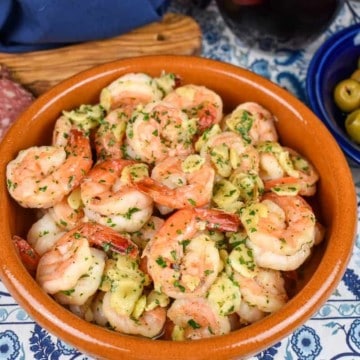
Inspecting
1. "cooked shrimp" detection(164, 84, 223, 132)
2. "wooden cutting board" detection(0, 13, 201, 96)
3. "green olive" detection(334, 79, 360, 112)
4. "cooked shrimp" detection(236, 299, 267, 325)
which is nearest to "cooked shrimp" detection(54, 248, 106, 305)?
"cooked shrimp" detection(236, 299, 267, 325)

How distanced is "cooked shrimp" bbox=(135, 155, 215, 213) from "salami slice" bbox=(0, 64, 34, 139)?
407mm

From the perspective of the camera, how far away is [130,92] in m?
1.22

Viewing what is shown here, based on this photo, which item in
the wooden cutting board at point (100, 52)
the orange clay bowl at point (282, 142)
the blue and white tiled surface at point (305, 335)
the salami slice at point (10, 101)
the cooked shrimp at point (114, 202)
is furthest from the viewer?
the wooden cutting board at point (100, 52)

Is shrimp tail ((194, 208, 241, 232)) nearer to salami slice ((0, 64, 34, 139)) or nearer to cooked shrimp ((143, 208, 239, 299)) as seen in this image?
cooked shrimp ((143, 208, 239, 299))

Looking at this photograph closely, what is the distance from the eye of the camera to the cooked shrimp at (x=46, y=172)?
3.51ft

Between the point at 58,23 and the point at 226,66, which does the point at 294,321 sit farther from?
the point at 58,23

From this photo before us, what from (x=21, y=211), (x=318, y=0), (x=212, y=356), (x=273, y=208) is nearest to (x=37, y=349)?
(x=21, y=211)

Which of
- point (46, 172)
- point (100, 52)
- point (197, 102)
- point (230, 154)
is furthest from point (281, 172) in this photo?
point (100, 52)

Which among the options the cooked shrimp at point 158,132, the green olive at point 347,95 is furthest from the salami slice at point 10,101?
the green olive at point 347,95

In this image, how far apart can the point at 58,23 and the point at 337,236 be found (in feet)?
2.44

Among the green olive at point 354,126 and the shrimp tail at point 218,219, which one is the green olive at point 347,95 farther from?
the shrimp tail at point 218,219

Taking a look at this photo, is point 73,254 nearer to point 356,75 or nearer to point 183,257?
point 183,257

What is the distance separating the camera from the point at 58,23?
1363 millimetres

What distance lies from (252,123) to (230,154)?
104mm
